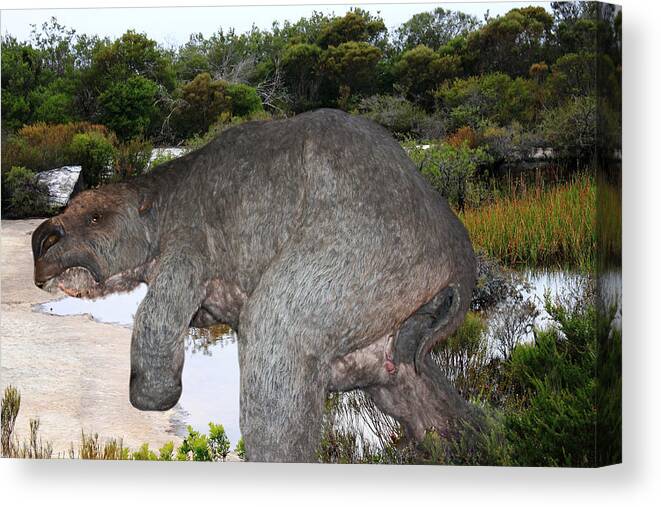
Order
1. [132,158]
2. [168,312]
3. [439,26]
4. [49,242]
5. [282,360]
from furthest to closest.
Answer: [132,158]
[439,26]
[49,242]
[168,312]
[282,360]

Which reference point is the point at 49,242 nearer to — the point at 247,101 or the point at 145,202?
the point at 145,202

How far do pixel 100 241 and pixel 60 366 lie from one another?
2.91 feet

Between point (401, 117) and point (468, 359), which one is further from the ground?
point (401, 117)

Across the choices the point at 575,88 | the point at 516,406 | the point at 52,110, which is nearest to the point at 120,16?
the point at 52,110

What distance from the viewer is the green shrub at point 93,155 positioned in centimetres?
561

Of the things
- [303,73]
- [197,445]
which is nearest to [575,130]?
[303,73]

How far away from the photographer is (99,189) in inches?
205

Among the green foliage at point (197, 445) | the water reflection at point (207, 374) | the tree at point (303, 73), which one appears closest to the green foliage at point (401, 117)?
the tree at point (303, 73)

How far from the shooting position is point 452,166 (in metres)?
5.25

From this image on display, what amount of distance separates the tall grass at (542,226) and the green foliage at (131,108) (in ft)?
5.54

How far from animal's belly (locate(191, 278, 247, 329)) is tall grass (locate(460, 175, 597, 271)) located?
3.78 feet

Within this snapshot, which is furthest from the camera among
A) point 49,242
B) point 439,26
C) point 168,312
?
point 439,26

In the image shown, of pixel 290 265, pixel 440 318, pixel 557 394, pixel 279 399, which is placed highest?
pixel 290 265

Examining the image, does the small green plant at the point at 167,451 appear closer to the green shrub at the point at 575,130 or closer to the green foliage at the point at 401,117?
the green foliage at the point at 401,117
